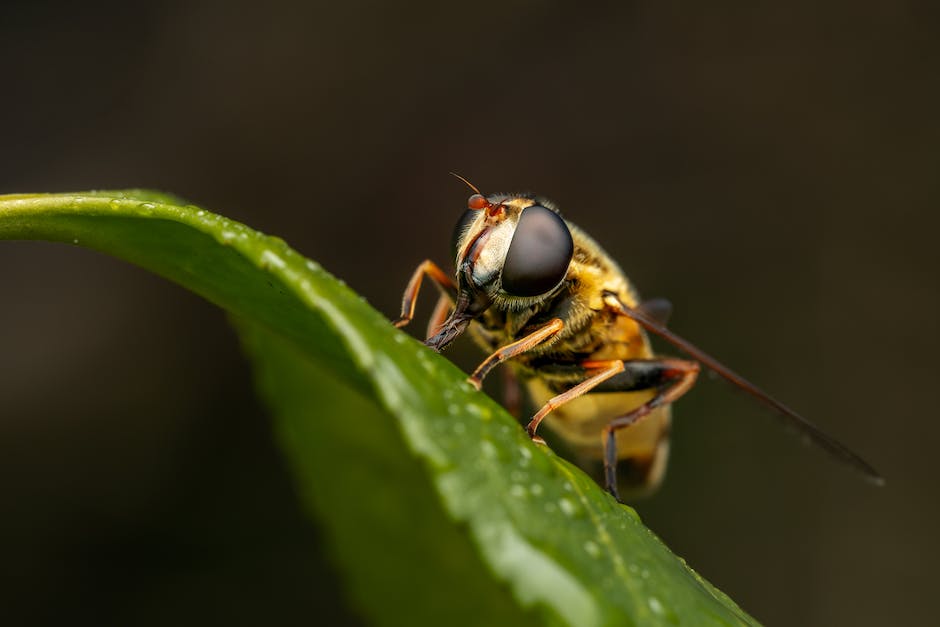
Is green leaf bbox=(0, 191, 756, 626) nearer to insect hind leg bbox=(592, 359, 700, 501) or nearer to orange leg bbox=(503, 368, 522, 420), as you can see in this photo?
insect hind leg bbox=(592, 359, 700, 501)

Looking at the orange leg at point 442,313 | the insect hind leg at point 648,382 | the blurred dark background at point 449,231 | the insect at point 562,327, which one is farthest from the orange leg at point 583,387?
the blurred dark background at point 449,231

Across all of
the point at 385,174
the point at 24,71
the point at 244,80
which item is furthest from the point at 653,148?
the point at 24,71

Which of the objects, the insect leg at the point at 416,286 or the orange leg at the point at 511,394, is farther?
the orange leg at the point at 511,394

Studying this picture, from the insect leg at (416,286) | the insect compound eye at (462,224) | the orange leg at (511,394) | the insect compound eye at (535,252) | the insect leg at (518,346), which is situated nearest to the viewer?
the insect leg at (518,346)

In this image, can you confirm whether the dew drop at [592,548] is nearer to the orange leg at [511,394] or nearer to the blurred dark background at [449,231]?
the orange leg at [511,394]

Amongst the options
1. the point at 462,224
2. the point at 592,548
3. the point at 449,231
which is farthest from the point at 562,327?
the point at 449,231

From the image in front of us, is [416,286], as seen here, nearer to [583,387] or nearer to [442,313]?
[442,313]
